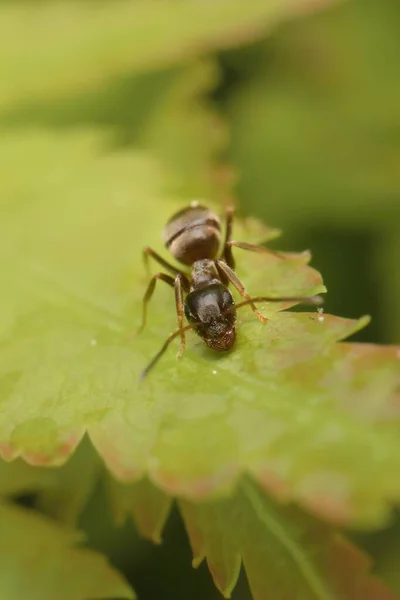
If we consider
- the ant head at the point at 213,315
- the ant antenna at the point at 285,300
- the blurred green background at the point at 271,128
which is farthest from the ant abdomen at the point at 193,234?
the ant antenna at the point at 285,300

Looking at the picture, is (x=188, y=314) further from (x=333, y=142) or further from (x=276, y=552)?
(x=333, y=142)

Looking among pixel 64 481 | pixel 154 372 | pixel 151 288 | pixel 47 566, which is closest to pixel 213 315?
pixel 151 288

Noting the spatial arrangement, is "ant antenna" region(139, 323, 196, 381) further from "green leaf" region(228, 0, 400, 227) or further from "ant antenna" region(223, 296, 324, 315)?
"green leaf" region(228, 0, 400, 227)

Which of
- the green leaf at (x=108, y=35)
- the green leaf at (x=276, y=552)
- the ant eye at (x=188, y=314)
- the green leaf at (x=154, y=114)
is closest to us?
the green leaf at (x=276, y=552)

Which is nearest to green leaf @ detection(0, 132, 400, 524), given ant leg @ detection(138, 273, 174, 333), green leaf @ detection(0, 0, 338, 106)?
ant leg @ detection(138, 273, 174, 333)

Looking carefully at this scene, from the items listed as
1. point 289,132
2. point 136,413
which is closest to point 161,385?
point 136,413

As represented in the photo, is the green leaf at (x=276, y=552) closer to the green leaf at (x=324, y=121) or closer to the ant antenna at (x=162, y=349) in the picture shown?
the ant antenna at (x=162, y=349)
